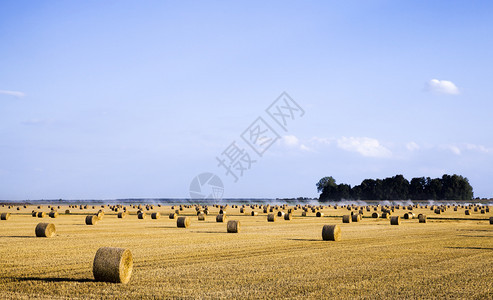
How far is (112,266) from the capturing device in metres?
15.3

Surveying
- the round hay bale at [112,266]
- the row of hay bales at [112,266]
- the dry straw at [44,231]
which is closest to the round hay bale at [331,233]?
the dry straw at [44,231]

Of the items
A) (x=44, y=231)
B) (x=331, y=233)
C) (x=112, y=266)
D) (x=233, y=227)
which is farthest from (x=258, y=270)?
(x=233, y=227)

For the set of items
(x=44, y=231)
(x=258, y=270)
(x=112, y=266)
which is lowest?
(x=258, y=270)

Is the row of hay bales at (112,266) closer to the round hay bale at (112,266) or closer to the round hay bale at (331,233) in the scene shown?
the round hay bale at (112,266)

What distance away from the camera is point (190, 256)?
21.8 metres

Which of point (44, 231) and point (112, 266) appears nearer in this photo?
point (112, 266)

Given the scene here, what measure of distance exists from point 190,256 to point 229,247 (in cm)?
397

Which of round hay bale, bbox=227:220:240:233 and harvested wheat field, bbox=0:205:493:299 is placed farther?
round hay bale, bbox=227:220:240:233

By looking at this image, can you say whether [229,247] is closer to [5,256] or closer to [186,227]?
[5,256]

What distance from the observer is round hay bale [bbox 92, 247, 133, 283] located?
15273 millimetres

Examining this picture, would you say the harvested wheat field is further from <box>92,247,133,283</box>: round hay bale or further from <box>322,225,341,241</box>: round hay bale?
<box>322,225,341,241</box>: round hay bale

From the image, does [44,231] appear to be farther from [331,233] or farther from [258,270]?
[258,270]

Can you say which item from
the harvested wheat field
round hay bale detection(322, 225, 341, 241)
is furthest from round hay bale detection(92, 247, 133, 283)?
round hay bale detection(322, 225, 341, 241)

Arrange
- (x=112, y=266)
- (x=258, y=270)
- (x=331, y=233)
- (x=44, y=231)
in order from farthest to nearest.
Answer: (x=44, y=231) → (x=331, y=233) → (x=258, y=270) → (x=112, y=266)
